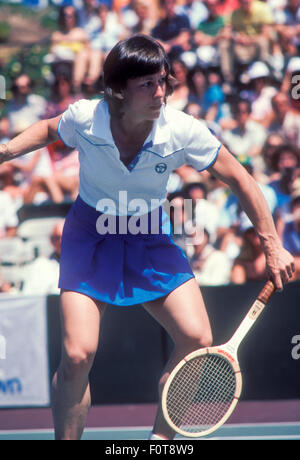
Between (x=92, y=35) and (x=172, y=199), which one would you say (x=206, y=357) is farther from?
(x=92, y=35)

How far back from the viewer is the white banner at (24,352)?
6.29 meters

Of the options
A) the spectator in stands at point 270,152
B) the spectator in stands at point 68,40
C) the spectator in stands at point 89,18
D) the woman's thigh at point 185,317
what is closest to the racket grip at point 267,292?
the woman's thigh at point 185,317

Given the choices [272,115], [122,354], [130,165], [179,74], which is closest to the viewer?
[130,165]

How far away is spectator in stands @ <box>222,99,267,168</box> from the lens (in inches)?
319

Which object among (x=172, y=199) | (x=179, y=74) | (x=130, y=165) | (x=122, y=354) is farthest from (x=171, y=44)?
(x=130, y=165)

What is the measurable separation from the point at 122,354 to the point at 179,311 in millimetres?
3046

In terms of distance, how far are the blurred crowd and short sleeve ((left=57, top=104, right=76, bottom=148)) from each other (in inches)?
133

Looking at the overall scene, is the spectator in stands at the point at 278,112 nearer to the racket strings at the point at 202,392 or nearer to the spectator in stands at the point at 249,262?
the spectator in stands at the point at 249,262

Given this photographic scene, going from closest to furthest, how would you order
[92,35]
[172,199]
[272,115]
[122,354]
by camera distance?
1. [122,354]
2. [172,199]
3. [272,115]
4. [92,35]

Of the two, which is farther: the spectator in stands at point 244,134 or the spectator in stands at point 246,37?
the spectator in stands at point 246,37

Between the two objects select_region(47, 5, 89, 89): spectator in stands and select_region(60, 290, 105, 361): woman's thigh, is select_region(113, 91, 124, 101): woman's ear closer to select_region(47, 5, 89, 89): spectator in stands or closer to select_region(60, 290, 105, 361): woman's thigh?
select_region(60, 290, 105, 361): woman's thigh

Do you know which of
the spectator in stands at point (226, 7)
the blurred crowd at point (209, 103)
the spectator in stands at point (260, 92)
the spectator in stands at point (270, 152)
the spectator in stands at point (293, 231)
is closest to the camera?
the spectator in stands at point (293, 231)

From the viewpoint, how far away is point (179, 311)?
3391 millimetres

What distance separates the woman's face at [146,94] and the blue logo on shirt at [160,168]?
22 centimetres
